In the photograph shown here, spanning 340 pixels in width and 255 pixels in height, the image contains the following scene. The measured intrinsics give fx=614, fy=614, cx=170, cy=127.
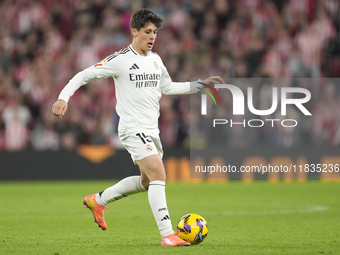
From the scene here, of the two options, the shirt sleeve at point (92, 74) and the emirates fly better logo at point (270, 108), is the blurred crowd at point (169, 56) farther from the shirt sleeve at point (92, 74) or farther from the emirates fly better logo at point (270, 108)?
the shirt sleeve at point (92, 74)

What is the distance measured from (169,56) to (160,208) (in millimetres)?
12216

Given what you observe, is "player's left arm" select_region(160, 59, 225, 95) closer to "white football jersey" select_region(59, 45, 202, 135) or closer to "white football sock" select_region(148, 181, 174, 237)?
"white football jersey" select_region(59, 45, 202, 135)

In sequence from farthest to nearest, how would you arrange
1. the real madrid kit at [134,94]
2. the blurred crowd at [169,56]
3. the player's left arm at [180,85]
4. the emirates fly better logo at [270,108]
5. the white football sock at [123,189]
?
the blurred crowd at [169,56]
the emirates fly better logo at [270,108]
the player's left arm at [180,85]
the white football sock at [123,189]
the real madrid kit at [134,94]

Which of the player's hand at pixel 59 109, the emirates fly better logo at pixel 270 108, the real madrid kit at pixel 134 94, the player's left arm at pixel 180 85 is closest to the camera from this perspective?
the player's hand at pixel 59 109

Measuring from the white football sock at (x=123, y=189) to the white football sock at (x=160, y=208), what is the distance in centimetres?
64

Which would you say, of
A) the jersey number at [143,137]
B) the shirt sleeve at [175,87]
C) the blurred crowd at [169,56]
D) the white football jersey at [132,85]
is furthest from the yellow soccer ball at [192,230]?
the blurred crowd at [169,56]

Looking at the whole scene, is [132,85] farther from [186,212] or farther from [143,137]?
[186,212]

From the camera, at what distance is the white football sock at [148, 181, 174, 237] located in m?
6.09

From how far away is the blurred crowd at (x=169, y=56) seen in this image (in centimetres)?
1648

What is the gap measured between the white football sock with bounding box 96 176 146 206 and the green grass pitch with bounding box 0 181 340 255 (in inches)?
17.4

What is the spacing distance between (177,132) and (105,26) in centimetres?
482

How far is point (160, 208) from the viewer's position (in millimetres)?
6148

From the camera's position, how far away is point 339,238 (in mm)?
6863

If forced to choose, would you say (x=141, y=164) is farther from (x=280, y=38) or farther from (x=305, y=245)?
(x=280, y=38)
